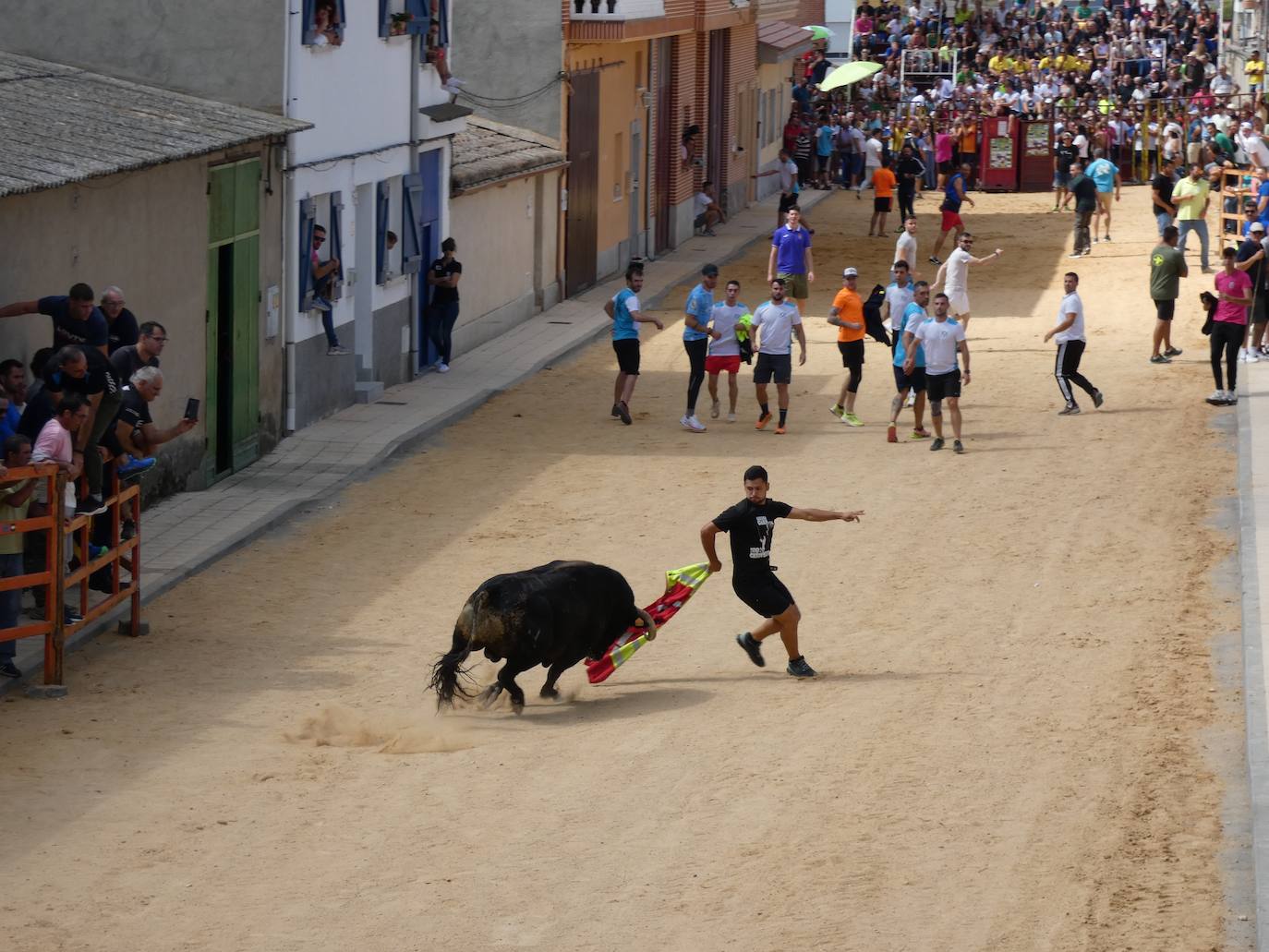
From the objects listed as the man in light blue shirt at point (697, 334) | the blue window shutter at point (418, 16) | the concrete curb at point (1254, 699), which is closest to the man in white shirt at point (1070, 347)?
the concrete curb at point (1254, 699)

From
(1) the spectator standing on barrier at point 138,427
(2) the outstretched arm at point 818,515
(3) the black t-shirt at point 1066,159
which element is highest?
(3) the black t-shirt at point 1066,159

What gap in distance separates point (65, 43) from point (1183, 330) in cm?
1685

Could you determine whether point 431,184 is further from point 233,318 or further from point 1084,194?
point 1084,194

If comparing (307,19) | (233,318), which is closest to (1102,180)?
(307,19)

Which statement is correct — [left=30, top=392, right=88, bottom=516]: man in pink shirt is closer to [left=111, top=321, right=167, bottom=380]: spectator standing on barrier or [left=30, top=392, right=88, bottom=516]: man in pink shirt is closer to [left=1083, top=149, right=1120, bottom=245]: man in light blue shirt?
[left=111, top=321, right=167, bottom=380]: spectator standing on barrier

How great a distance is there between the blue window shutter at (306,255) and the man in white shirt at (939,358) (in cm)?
621

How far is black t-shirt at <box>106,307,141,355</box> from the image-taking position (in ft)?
50.1

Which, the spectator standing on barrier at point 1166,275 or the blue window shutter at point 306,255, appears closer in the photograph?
the blue window shutter at point 306,255

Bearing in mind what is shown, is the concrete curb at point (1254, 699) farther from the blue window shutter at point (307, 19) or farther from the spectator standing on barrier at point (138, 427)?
the blue window shutter at point (307, 19)

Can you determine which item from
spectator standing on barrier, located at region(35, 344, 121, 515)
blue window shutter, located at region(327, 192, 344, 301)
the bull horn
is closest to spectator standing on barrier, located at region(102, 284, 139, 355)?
spectator standing on barrier, located at region(35, 344, 121, 515)

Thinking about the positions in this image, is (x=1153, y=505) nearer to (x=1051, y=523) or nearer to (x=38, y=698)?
(x=1051, y=523)

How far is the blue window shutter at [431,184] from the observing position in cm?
2558

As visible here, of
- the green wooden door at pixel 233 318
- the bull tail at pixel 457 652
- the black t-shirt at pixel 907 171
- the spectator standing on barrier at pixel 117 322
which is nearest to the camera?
the bull tail at pixel 457 652

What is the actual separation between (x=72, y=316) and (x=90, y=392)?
1.17 m
